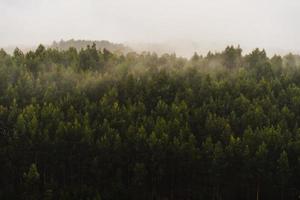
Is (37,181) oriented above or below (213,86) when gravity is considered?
below

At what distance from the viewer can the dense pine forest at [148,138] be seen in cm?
7556

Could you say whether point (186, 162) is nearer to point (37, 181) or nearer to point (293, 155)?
point (293, 155)

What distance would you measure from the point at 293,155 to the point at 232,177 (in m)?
9.80

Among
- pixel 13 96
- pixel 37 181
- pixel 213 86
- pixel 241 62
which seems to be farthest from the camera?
pixel 241 62

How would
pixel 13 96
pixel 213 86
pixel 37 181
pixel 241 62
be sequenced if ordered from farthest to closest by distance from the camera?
pixel 241 62 → pixel 213 86 → pixel 13 96 → pixel 37 181

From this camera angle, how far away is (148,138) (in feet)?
259

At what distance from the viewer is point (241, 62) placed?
129000mm

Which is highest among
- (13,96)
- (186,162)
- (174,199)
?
(13,96)

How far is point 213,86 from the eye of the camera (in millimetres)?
102938

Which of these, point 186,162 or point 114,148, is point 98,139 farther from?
point 186,162

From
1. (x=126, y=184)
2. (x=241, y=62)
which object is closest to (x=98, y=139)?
(x=126, y=184)

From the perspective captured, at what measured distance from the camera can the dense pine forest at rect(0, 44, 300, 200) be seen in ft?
248

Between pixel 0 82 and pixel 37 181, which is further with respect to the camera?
pixel 0 82

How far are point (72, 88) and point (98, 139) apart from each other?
87.1 feet
